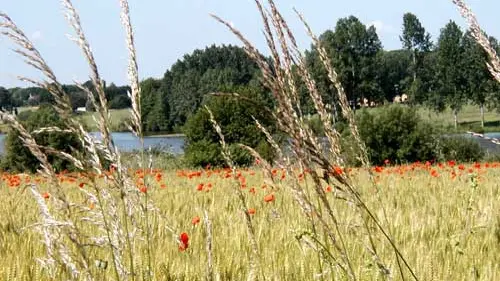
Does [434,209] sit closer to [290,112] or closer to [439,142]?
[290,112]

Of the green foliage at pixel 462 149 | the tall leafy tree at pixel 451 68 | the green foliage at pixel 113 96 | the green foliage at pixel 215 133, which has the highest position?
the tall leafy tree at pixel 451 68

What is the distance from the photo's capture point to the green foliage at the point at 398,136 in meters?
20.0

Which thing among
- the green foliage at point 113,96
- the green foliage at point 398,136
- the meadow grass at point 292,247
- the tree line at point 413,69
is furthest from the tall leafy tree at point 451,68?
the green foliage at point 113,96

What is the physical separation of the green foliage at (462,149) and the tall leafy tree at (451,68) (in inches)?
1571

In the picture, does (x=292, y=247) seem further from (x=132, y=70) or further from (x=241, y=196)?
(x=132, y=70)

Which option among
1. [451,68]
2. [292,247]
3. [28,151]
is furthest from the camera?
[451,68]

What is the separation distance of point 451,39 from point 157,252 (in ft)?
206

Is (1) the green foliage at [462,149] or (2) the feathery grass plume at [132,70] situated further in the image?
(1) the green foliage at [462,149]

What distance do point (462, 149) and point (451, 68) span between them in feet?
139

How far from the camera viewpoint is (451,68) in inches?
2373

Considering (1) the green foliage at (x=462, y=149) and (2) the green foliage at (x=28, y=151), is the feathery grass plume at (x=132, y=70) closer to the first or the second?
(2) the green foliage at (x=28, y=151)

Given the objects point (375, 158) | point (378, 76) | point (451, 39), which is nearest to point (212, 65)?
point (378, 76)

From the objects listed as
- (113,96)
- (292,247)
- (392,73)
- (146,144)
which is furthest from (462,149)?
(392,73)

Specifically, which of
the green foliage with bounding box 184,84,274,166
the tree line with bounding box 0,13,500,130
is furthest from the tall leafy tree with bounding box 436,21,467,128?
the green foliage with bounding box 184,84,274,166
